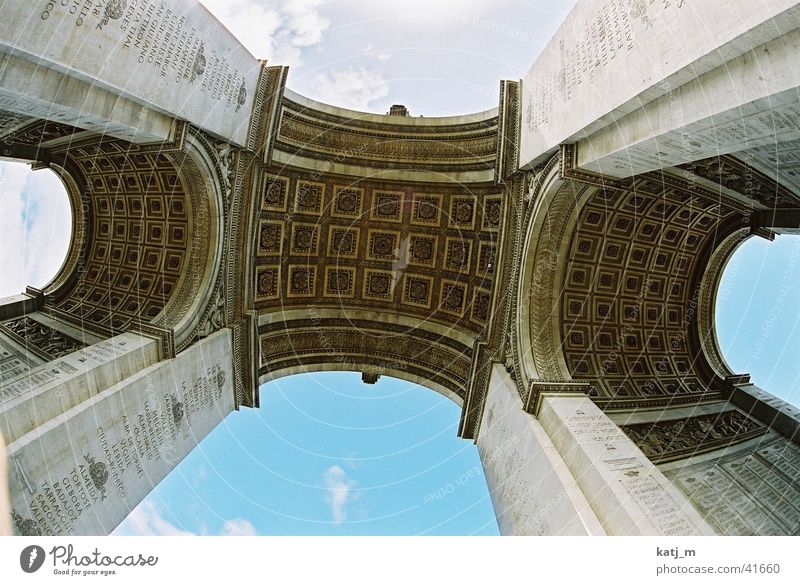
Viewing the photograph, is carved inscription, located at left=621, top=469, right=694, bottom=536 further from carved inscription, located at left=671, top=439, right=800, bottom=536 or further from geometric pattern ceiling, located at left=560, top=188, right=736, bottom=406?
geometric pattern ceiling, located at left=560, top=188, right=736, bottom=406

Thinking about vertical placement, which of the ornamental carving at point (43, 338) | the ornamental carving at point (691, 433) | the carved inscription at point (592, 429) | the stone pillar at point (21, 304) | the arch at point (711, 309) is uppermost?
the arch at point (711, 309)

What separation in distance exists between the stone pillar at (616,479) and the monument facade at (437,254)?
49 millimetres

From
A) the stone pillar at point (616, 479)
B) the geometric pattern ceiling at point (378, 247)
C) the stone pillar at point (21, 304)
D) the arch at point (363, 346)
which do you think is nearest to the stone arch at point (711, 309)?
the geometric pattern ceiling at point (378, 247)

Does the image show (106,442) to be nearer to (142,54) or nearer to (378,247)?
(142,54)

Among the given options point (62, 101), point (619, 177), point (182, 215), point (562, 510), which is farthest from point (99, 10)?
point (562, 510)

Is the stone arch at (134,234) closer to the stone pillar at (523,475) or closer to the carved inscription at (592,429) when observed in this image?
the stone pillar at (523,475)

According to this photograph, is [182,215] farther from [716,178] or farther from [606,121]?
[716,178]

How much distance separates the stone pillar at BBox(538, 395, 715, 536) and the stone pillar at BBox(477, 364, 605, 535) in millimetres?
221

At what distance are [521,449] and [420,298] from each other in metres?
6.86

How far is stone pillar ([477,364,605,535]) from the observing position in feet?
23.1

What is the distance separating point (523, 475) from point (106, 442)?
7504 mm

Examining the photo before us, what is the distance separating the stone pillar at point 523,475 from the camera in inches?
277

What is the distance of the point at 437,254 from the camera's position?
1490 cm

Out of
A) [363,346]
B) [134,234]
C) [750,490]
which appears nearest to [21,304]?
[134,234]
